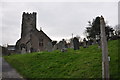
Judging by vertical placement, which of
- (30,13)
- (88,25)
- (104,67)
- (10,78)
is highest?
(30,13)

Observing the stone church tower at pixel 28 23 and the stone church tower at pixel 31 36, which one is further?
the stone church tower at pixel 28 23

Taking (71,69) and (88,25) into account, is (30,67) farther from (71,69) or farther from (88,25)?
(88,25)

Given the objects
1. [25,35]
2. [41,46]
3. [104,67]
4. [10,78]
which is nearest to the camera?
[104,67]

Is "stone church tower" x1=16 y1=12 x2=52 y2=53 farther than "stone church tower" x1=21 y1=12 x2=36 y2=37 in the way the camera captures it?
No

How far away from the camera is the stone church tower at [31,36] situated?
2219 inches

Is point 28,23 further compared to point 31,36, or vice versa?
point 28,23

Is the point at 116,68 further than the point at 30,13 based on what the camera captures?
No

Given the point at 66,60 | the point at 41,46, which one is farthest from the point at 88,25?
the point at 66,60

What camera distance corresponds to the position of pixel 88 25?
59375mm

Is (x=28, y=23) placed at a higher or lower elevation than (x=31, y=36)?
higher

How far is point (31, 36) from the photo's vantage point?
5850cm

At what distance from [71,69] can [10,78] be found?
3.94 metres

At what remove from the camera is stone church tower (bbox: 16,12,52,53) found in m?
56.4

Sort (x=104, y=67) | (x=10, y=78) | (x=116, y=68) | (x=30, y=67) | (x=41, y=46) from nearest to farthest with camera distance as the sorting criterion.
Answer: (x=104, y=67), (x=116, y=68), (x=10, y=78), (x=30, y=67), (x=41, y=46)
